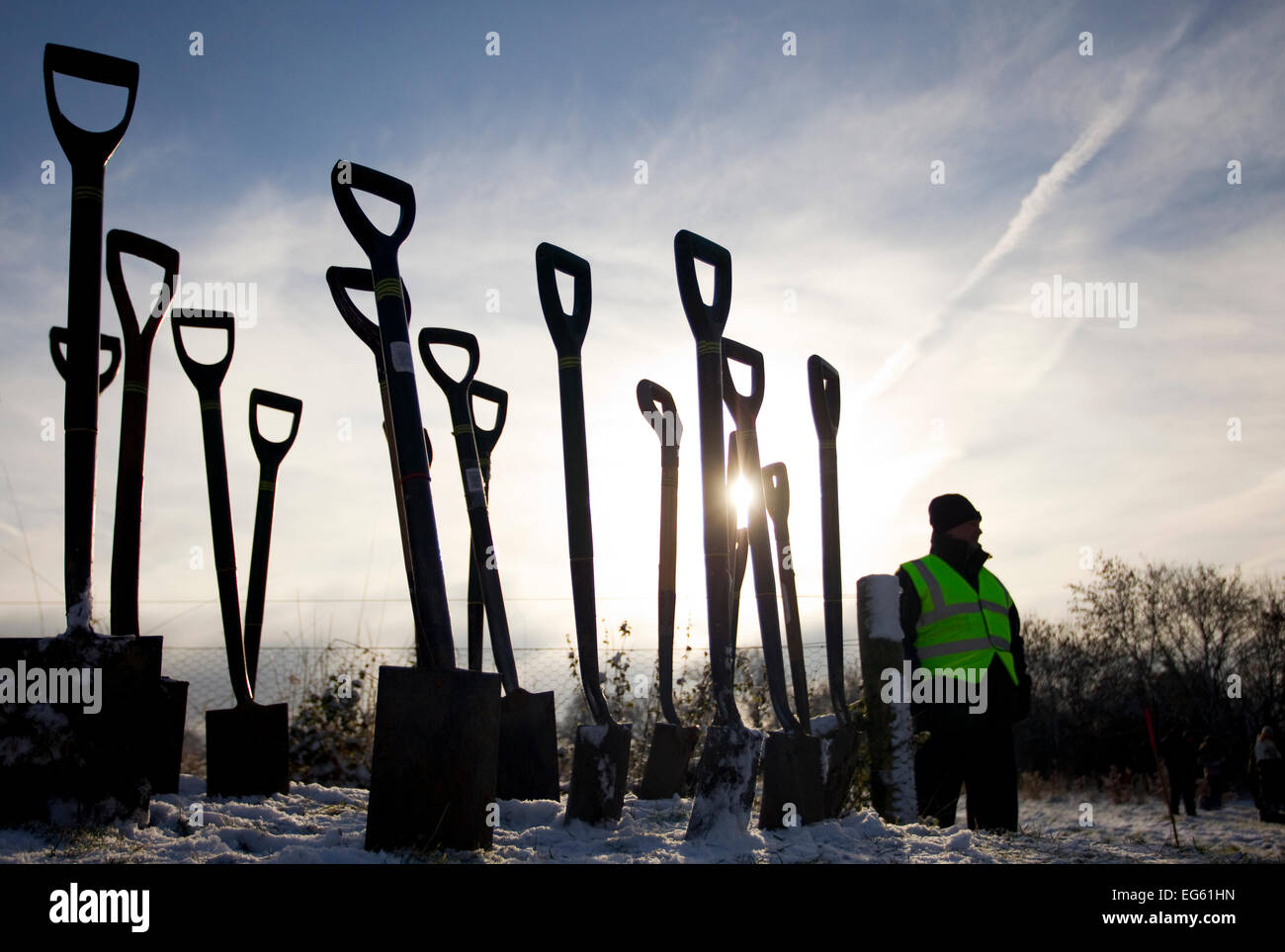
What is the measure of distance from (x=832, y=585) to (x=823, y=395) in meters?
1.07

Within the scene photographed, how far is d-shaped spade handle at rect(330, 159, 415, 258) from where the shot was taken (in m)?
3.99

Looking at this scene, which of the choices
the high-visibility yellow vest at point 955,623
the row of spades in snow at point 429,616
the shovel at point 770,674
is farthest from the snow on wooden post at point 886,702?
the shovel at point 770,674

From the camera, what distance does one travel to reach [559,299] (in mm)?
4758

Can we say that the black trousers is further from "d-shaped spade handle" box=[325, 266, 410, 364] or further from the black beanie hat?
"d-shaped spade handle" box=[325, 266, 410, 364]

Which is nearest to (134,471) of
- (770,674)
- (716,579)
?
(716,579)

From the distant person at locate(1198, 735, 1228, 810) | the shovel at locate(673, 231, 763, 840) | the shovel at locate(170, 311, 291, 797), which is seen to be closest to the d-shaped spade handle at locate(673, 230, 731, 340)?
the shovel at locate(673, 231, 763, 840)

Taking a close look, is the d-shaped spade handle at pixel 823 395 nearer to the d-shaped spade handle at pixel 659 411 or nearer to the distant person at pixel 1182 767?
the d-shaped spade handle at pixel 659 411

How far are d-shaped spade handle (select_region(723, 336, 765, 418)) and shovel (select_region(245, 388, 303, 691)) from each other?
244 centimetres

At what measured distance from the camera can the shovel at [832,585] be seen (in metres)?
4.96

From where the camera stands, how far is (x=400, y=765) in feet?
10.5

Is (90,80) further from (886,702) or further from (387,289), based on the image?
(886,702)
